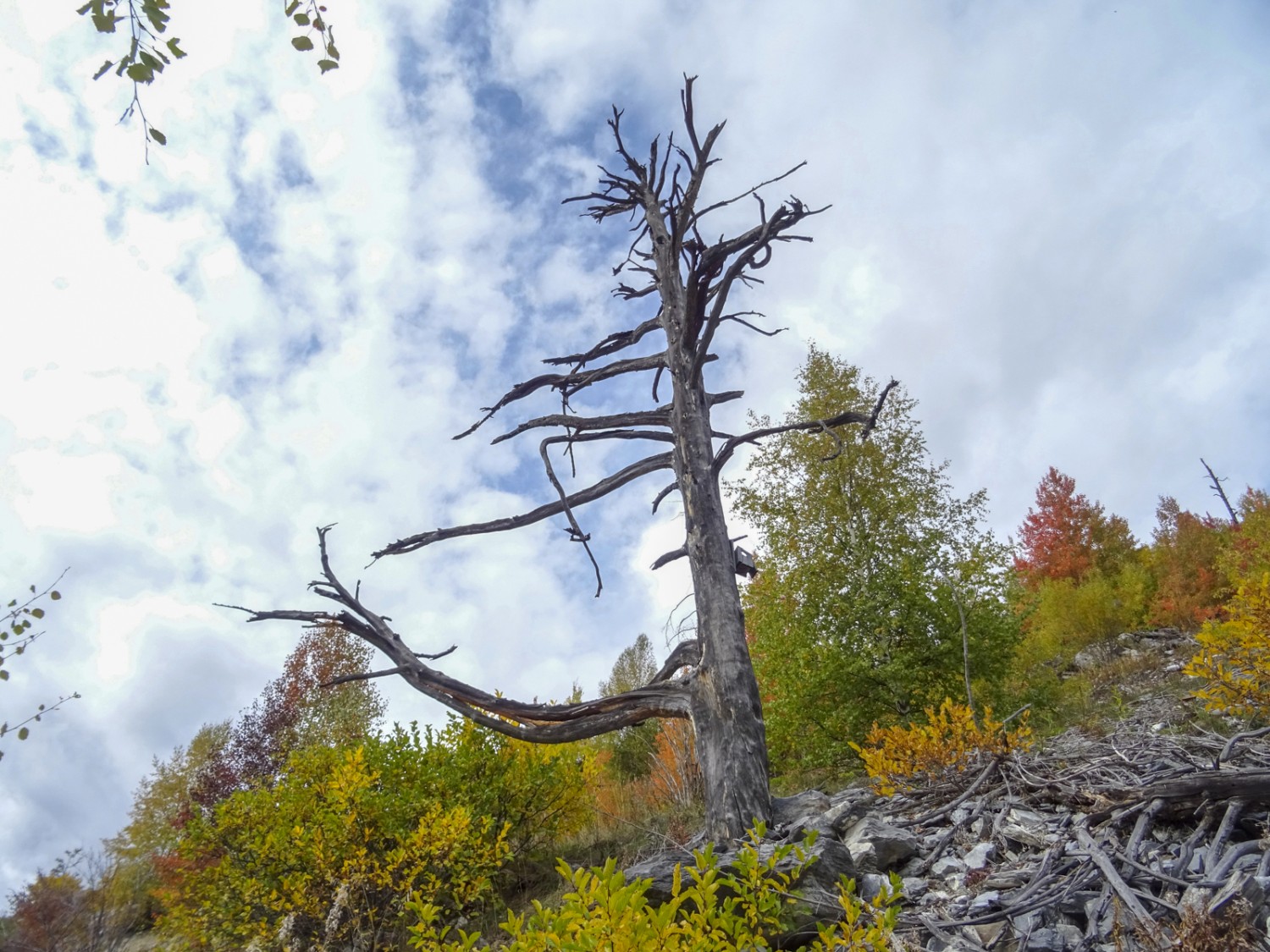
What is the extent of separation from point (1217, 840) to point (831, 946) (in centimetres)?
173

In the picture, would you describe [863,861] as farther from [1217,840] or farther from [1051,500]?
[1051,500]

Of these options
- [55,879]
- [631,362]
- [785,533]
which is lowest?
[55,879]

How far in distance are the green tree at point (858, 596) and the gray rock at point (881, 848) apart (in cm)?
521

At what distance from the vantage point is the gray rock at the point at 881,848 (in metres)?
3.41

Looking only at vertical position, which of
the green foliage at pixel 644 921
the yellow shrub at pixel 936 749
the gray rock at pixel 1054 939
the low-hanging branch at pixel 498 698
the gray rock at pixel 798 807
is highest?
the low-hanging branch at pixel 498 698

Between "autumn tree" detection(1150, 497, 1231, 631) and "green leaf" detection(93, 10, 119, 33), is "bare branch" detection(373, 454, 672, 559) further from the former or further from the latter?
"autumn tree" detection(1150, 497, 1231, 631)

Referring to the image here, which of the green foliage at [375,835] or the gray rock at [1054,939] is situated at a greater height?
the green foliage at [375,835]

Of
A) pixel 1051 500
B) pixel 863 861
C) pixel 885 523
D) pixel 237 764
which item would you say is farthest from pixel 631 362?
pixel 1051 500

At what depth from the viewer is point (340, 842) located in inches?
243

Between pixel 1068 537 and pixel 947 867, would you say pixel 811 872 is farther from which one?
pixel 1068 537

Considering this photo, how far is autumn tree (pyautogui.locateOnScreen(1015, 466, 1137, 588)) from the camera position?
2691 centimetres

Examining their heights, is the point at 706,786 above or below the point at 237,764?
below

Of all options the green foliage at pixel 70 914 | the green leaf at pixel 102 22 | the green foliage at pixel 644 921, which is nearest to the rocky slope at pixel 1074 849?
the green foliage at pixel 644 921

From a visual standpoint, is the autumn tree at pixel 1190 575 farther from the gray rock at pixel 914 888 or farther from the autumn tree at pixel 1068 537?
the gray rock at pixel 914 888
